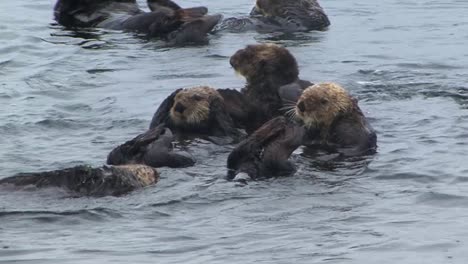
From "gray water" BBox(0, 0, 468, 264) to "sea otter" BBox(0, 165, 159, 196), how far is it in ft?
0.23

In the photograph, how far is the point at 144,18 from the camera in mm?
13578

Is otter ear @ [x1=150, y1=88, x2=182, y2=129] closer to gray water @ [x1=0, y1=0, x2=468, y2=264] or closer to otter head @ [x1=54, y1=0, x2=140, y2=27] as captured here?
gray water @ [x1=0, y1=0, x2=468, y2=264]

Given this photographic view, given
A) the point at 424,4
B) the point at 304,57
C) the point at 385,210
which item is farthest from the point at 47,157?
the point at 424,4

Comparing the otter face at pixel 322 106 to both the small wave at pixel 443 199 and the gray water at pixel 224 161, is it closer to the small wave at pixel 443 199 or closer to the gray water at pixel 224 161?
the gray water at pixel 224 161

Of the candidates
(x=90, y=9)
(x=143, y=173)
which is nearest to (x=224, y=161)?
(x=143, y=173)

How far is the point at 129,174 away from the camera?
730 centimetres

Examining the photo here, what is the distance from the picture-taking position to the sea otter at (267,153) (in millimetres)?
7520

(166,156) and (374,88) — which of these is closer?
(166,156)

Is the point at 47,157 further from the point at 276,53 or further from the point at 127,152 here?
the point at 276,53

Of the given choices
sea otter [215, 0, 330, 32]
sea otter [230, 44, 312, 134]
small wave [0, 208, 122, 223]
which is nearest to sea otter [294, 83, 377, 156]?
sea otter [230, 44, 312, 134]

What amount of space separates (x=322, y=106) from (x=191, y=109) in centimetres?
99

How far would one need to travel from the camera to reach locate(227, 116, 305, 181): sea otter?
752 cm

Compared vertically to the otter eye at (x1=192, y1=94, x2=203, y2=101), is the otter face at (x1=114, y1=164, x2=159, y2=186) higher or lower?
lower

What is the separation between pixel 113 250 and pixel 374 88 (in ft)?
16.1
